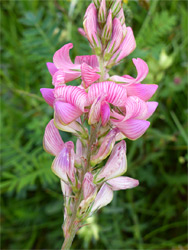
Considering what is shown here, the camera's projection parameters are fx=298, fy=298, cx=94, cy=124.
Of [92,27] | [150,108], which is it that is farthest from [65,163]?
[92,27]

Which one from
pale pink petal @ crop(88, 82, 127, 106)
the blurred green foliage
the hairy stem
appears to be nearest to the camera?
pale pink petal @ crop(88, 82, 127, 106)

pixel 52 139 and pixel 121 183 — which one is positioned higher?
pixel 52 139

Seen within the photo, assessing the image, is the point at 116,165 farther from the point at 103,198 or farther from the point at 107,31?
the point at 107,31

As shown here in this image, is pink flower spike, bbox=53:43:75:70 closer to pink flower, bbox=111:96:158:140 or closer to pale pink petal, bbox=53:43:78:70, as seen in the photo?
pale pink petal, bbox=53:43:78:70

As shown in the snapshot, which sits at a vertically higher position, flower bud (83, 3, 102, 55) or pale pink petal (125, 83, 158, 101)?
flower bud (83, 3, 102, 55)

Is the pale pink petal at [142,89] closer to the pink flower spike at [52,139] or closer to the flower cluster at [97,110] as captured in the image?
the flower cluster at [97,110]

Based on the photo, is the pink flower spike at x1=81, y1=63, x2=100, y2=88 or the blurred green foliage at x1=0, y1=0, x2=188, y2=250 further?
the blurred green foliage at x1=0, y1=0, x2=188, y2=250

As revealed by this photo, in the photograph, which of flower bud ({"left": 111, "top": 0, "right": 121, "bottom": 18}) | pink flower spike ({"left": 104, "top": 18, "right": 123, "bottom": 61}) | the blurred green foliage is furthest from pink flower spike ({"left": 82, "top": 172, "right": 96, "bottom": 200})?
the blurred green foliage
